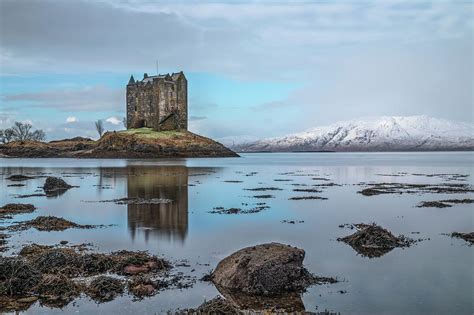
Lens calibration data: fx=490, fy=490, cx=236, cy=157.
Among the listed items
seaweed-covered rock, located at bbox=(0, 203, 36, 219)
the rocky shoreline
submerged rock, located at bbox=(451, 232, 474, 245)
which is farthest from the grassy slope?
submerged rock, located at bbox=(451, 232, 474, 245)

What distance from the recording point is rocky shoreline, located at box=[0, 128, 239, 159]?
345ft

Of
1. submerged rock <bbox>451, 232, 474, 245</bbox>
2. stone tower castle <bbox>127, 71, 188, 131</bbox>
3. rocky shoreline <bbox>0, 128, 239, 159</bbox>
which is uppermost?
stone tower castle <bbox>127, 71, 188, 131</bbox>

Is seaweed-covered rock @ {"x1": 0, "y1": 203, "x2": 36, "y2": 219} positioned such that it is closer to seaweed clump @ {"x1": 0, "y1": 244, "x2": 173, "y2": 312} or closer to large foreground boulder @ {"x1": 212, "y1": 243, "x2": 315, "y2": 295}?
seaweed clump @ {"x1": 0, "y1": 244, "x2": 173, "y2": 312}

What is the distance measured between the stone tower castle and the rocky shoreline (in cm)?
330

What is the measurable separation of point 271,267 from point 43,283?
4.39 metres

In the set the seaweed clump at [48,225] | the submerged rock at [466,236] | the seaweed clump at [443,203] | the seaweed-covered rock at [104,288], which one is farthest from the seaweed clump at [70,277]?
the seaweed clump at [443,203]

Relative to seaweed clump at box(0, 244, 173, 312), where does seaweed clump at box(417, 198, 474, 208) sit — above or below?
above

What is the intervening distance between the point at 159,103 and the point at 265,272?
109 metres

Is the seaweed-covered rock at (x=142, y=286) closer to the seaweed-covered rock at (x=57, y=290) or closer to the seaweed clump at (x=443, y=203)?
the seaweed-covered rock at (x=57, y=290)

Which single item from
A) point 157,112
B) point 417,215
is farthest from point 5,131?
point 417,215

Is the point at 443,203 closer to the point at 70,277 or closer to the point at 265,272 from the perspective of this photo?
the point at 265,272

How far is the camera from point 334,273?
10680 mm

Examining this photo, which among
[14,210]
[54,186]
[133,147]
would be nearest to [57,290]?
[14,210]

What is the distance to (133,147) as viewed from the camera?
10488cm
